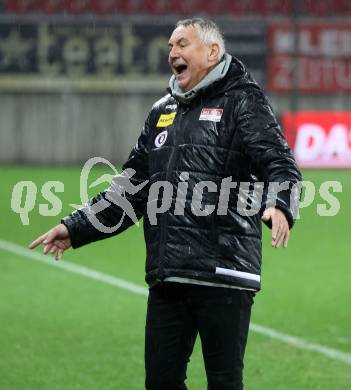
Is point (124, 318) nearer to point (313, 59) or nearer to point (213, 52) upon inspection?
point (213, 52)

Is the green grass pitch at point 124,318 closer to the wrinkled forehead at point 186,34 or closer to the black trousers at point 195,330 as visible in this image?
A: the black trousers at point 195,330

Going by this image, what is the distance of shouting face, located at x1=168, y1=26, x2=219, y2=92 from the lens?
5.09 meters

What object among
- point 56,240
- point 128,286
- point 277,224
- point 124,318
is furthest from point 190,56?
point 128,286

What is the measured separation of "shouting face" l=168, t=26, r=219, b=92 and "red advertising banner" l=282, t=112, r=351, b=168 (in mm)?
18568

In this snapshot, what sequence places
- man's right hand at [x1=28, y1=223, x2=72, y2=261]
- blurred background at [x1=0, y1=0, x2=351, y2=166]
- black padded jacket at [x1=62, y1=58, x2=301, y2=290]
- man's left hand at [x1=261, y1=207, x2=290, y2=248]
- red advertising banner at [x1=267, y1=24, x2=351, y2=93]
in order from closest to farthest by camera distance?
1. man's left hand at [x1=261, y1=207, x2=290, y2=248]
2. black padded jacket at [x1=62, y1=58, x2=301, y2=290]
3. man's right hand at [x1=28, y1=223, x2=72, y2=261]
4. red advertising banner at [x1=267, y1=24, x2=351, y2=93]
5. blurred background at [x1=0, y1=0, x2=351, y2=166]

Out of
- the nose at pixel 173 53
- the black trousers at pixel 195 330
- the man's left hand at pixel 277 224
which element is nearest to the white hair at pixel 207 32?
the nose at pixel 173 53

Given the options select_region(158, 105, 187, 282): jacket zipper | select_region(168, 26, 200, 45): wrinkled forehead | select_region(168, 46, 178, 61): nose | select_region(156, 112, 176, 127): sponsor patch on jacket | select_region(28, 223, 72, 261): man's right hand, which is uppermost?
select_region(168, 26, 200, 45): wrinkled forehead

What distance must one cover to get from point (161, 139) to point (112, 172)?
21377 millimetres

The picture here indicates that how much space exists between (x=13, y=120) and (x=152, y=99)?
3381 millimetres

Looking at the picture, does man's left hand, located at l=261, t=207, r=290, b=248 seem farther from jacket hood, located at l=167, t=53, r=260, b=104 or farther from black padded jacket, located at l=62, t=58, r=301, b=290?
jacket hood, located at l=167, t=53, r=260, b=104

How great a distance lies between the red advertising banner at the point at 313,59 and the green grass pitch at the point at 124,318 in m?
12.8

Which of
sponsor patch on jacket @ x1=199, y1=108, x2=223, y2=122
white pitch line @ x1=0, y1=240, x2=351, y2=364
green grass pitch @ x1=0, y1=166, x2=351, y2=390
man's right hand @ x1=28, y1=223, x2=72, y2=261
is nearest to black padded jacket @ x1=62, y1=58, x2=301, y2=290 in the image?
sponsor patch on jacket @ x1=199, y1=108, x2=223, y2=122

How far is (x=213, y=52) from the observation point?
5129mm

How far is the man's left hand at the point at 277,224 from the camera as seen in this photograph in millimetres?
4805
